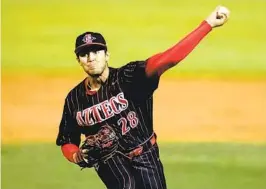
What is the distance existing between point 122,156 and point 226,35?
68cm

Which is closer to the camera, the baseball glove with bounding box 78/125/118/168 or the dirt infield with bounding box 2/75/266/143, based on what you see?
the baseball glove with bounding box 78/125/118/168

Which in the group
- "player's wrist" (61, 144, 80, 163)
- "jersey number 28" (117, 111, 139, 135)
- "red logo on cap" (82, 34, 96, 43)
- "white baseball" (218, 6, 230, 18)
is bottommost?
"player's wrist" (61, 144, 80, 163)

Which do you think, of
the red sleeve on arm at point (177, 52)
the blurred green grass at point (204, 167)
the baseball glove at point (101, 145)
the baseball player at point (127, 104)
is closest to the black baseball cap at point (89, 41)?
the baseball player at point (127, 104)

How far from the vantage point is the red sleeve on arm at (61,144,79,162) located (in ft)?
14.2

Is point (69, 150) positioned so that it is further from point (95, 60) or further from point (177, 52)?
point (177, 52)

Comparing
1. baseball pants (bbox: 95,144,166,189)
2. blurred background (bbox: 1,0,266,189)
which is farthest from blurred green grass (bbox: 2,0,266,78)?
baseball pants (bbox: 95,144,166,189)

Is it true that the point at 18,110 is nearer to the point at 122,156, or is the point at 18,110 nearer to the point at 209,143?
the point at 122,156

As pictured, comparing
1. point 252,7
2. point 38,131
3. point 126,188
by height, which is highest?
point 252,7

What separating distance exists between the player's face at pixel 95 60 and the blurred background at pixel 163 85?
5 cm

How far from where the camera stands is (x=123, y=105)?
168 inches

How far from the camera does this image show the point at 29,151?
14.5 ft

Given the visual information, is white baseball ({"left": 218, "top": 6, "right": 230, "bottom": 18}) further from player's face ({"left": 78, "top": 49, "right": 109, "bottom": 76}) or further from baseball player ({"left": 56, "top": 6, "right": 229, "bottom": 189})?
player's face ({"left": 78, "top": 49, "right": 109, "bottom": 76})

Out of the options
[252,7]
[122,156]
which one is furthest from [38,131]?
[252,7]

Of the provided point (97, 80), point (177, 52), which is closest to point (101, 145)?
point (97, 80)
